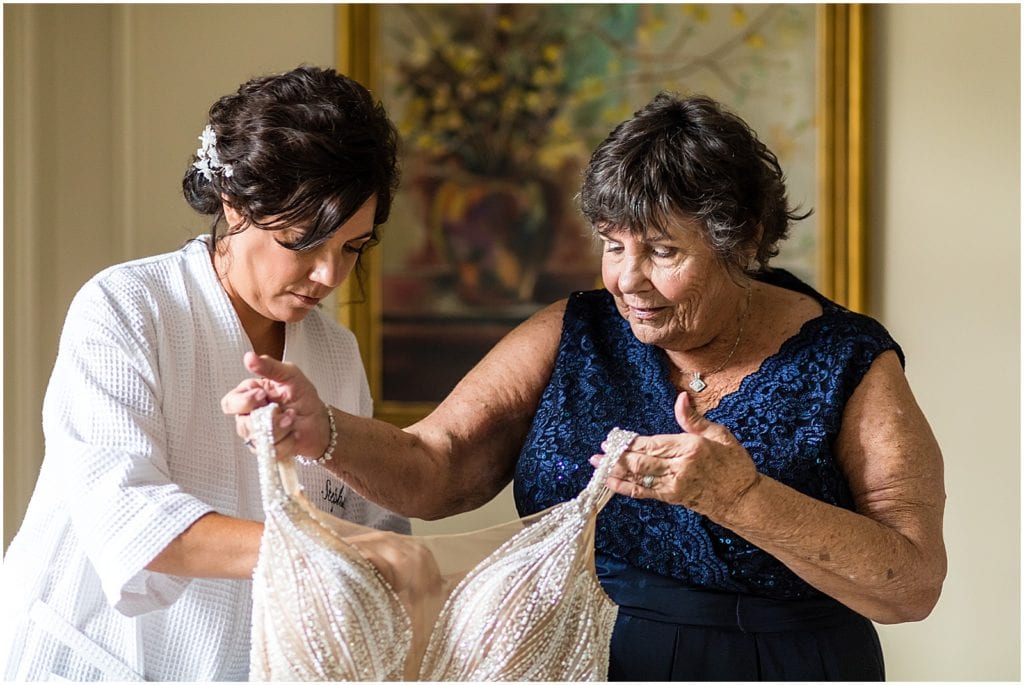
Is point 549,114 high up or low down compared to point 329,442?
up

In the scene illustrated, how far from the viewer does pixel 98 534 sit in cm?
138

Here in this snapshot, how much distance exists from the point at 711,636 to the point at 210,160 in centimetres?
101

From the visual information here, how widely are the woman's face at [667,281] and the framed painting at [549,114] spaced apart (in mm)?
1298

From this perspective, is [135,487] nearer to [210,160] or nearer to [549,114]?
[210,160]

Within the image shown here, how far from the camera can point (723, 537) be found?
5.32ft

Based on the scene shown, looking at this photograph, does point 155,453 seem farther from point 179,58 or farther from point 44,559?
point 179,58

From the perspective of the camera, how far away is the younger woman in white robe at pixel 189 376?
4.71ft

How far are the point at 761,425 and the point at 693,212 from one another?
0.33 metres

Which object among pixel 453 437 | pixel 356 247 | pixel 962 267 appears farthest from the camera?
pixel 962 267

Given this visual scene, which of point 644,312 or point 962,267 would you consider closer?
point 644,312

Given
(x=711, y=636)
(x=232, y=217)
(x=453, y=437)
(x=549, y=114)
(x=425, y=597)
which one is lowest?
(x=711, y=636)

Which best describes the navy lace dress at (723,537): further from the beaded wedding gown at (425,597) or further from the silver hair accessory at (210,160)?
the silver hair accessory at (210,160)

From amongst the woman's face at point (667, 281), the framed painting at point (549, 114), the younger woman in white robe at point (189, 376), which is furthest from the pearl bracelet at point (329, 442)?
the framed painting at point (549, 114)

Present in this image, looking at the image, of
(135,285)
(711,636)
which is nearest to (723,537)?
(711,636)
